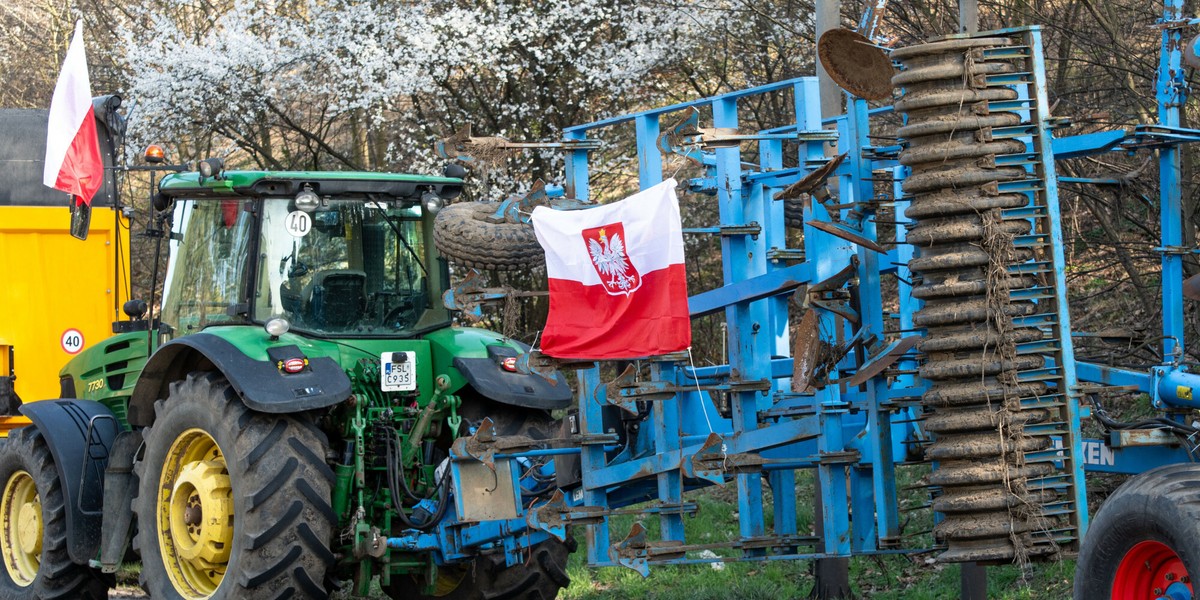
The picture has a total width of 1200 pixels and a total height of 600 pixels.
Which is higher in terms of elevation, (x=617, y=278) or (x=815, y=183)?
(x=815, y=183)

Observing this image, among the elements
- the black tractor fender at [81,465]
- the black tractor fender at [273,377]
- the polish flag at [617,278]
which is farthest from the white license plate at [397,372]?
the black tractor fender at [81,465]

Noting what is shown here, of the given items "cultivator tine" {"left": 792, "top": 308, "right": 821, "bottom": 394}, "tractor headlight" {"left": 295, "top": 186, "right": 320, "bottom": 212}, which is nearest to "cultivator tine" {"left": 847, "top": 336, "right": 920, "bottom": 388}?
"cultivator tine" {"left": 792, "top": 308, "right": 821, "bottom": 394}

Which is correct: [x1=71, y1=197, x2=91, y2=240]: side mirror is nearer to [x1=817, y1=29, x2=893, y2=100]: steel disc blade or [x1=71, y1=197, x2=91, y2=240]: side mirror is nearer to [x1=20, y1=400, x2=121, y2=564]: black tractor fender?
[x1=20, y1=400, x2=121, y2=564]: black tractor fender

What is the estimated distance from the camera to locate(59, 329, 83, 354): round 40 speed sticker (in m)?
9.67

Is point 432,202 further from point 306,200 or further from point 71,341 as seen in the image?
point 71,341

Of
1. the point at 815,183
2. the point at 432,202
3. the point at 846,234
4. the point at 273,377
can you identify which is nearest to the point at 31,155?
the point at 432,202

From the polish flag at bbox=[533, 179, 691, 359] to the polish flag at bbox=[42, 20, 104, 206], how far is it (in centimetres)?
337

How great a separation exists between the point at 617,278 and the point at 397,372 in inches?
61.7

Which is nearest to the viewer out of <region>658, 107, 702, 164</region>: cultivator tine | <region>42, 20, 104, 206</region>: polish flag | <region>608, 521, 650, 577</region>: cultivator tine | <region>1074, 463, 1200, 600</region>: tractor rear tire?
<region>1074, 463, 1200, 600</region>: tractor rear tire

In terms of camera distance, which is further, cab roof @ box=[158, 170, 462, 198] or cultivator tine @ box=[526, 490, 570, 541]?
cab roof @ box=[158, 170, 462, 198]

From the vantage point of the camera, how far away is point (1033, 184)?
473cm

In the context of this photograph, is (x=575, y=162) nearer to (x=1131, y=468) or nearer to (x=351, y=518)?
(x=351, y=518)

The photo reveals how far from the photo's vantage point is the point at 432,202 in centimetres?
732

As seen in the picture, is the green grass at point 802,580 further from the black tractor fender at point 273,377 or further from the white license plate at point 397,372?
the black tractor fender at point 273,377
